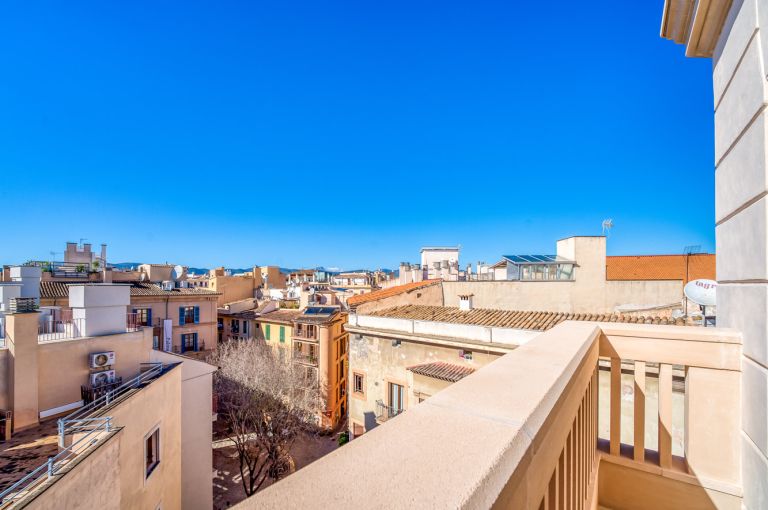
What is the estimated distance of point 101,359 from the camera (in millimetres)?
7289

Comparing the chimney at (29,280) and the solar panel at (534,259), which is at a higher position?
the solar panel at (534,259)

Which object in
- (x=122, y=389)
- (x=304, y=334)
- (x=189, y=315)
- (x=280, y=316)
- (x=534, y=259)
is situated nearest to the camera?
(x=122, y=389)

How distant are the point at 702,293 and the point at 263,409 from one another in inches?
609

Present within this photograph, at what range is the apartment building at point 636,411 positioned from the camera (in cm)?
77

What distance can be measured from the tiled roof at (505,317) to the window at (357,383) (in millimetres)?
2317

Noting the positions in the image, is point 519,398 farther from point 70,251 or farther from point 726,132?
point 70,251

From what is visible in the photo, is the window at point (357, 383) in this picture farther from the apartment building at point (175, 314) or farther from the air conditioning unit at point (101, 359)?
the apartment building at point (175, 314)

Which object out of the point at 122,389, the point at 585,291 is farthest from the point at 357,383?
the point at 585,291

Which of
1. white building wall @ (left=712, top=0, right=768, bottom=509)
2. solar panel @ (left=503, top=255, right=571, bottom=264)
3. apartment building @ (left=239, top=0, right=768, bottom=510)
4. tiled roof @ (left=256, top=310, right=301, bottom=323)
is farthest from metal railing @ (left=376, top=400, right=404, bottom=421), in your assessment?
tiled roof @ (left=256, top=310, right=301, bottom=323)

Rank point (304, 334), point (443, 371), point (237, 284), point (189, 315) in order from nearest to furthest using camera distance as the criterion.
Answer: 1. point (443, 371)
2. point (304, 334)
3. point (189, 315)
4. point (237, 284)

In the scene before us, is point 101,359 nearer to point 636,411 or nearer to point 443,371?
point 443,371

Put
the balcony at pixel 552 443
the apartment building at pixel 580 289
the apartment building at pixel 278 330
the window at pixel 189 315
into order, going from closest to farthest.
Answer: the balcony at pixel 552 443 → the apartment building at pixel 580 289 → the window at pixel 189 315 → the apartment building at pixel 278 330

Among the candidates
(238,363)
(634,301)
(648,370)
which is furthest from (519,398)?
(238,363)

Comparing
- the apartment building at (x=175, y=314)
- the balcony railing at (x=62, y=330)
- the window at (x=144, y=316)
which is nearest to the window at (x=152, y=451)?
the balcony railing at (x=62, y=330)
